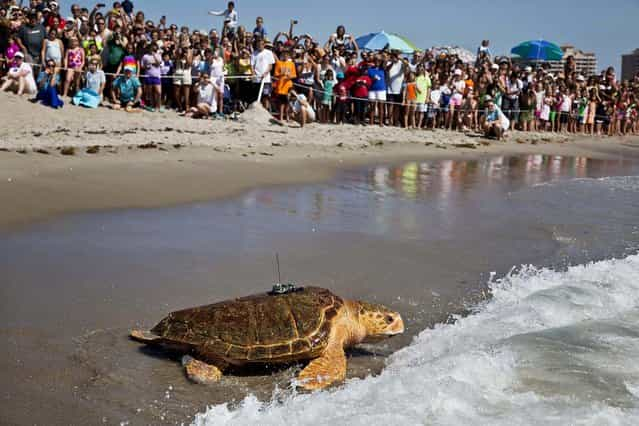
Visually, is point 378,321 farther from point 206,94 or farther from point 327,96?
point 327,96

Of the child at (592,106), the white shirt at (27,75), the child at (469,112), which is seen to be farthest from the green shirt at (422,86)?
the child at (592,106)

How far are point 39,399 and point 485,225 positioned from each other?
230 inches

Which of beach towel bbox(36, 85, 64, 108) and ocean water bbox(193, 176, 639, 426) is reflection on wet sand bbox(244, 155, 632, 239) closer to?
ocean water bbox(193, 176, 639, 426)

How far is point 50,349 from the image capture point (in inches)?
152

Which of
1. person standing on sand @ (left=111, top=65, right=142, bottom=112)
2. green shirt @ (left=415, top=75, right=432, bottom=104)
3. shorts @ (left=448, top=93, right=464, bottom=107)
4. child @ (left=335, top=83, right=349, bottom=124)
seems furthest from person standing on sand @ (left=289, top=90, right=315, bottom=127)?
shorts @ (left=448, top=93, right=464, bottom=107)

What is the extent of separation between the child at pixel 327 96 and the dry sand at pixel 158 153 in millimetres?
538

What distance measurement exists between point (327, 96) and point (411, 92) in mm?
2709

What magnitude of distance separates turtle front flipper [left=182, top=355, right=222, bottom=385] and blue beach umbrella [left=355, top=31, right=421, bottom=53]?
58.7 feet

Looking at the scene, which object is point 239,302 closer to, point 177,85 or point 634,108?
point 177,85

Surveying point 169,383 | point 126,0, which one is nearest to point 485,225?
point 169,383

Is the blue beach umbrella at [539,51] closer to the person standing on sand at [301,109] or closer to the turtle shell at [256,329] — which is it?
the person standing on sand at [301,109]

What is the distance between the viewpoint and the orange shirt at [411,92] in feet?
58.1

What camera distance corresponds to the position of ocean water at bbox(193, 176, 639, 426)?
3.25 m

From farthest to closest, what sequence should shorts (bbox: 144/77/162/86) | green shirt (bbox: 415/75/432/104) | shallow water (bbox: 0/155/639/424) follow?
green shirt (bbox: 415/75/432/104), shorts (bbox: 144/77/162/86), shallow water (bbox: 0/155/639/424)
